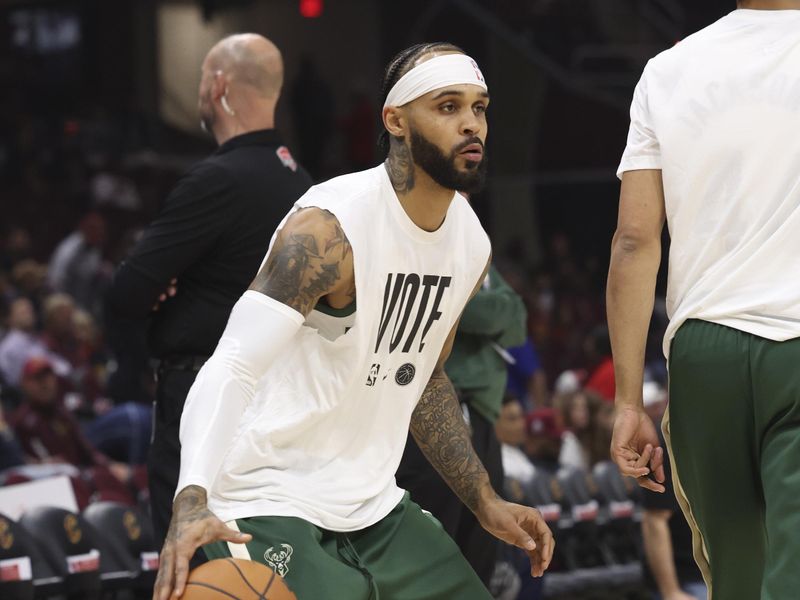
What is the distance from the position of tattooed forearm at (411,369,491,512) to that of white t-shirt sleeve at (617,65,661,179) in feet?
3.12

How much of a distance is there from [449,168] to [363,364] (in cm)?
58

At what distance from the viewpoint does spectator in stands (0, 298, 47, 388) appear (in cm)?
1179

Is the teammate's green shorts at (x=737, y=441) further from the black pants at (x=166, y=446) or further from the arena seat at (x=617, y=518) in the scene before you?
the arena seat at (x=617, y=518)

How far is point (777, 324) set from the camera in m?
3.36

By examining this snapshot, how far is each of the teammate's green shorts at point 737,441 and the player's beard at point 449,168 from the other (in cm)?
73

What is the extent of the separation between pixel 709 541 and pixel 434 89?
1.41 metres

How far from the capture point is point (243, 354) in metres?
3.48

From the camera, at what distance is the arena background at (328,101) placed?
17969 mm

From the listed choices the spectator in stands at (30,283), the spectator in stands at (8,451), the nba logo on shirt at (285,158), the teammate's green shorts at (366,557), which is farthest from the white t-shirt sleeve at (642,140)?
the spectator in stands at (30,283)

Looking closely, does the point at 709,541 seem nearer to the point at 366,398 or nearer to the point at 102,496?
the point at 366,398

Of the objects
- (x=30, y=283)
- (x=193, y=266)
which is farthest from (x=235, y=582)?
(x=30, y=283)

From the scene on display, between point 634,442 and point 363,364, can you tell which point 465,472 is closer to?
point 363,364

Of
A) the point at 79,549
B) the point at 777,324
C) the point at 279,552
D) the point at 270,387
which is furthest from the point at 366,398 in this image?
the point at 79,549

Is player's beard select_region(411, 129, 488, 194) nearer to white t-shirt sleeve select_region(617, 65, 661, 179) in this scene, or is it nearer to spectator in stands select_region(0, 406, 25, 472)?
white t-shirt sleeve select_region(617, 65, 661, 179)
